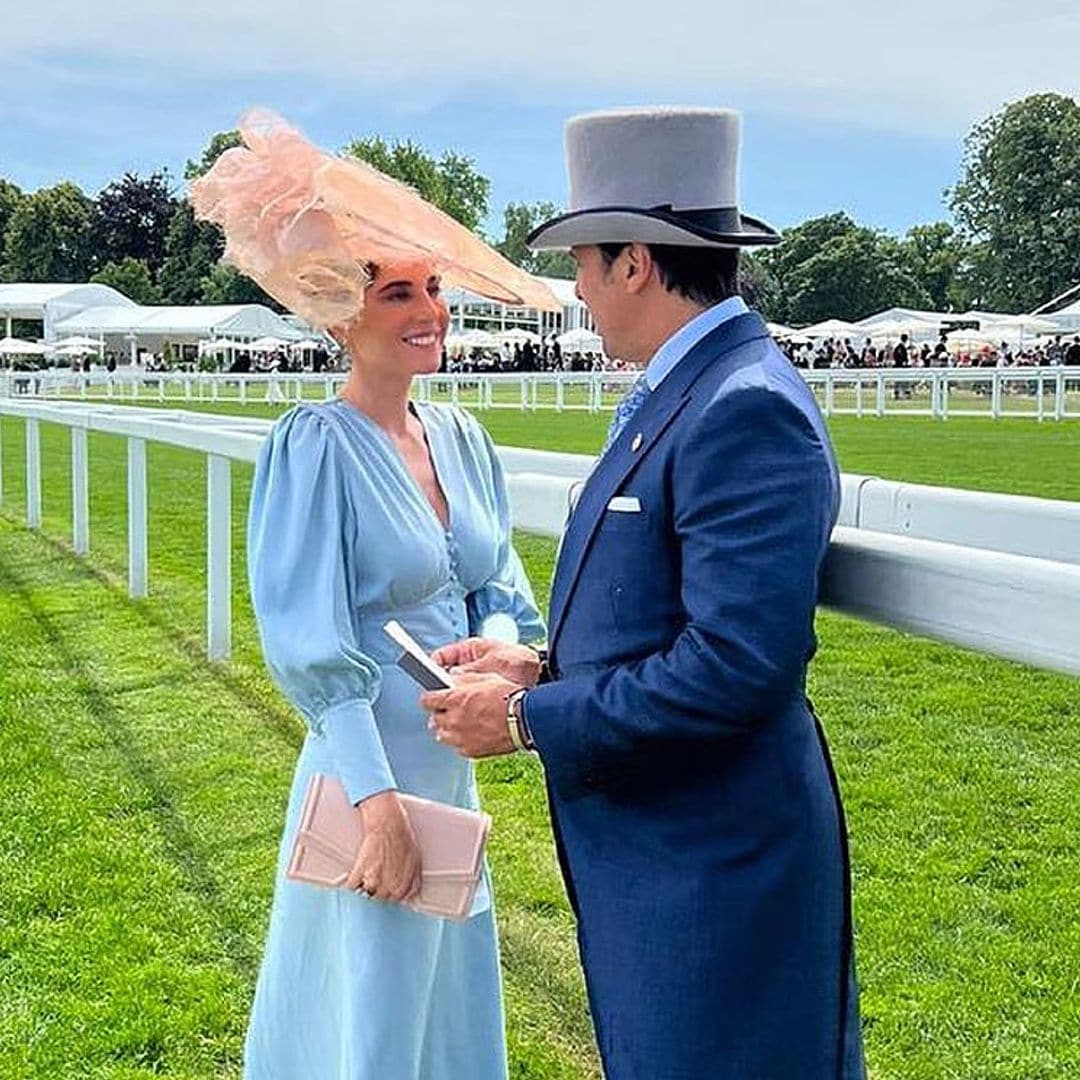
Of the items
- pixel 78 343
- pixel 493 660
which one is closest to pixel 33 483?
pixel 493 660

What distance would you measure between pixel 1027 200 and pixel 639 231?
286 ft

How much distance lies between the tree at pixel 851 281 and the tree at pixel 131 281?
40.1 m

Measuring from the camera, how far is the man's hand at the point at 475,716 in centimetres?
206

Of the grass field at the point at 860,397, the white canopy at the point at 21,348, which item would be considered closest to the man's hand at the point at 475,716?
the grass field at the point at 860,397

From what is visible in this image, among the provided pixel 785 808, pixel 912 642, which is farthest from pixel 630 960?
pixel 912 642

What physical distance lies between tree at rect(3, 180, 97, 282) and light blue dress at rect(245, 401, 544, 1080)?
108 m

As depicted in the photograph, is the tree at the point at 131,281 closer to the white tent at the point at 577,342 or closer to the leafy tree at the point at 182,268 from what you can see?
the leafy tree at the point at 182,268

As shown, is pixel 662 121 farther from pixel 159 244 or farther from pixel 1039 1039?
pixel 159 244

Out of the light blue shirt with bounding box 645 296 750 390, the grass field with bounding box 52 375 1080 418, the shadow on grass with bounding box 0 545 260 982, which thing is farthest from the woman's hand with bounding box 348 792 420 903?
the grass field with bounding box 52 375 1080 418

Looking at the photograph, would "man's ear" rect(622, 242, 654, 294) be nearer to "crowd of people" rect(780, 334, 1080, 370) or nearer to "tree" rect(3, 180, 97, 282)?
"crowd of people" rect(780, 334, 1080, 370)

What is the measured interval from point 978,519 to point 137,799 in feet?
11.9

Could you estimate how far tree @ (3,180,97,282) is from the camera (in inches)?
4158

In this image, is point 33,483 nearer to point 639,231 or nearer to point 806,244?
point 639,231

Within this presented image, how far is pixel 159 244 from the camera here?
111062 millimetres
